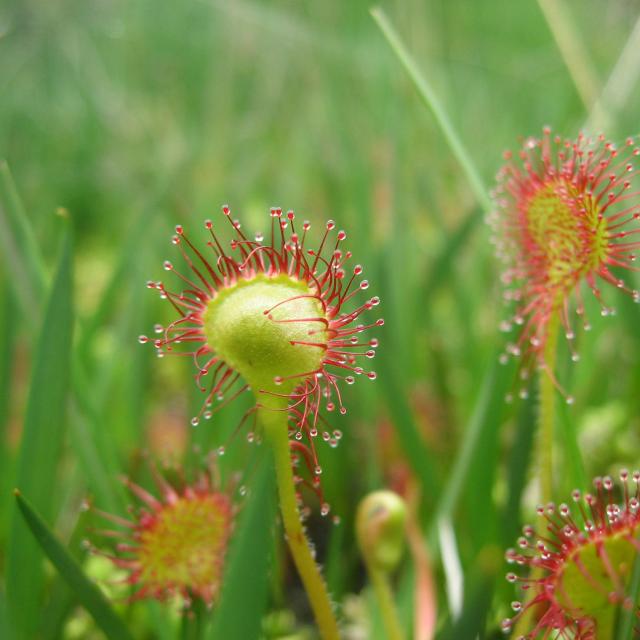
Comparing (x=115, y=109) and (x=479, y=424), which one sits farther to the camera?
(x=115, y=109)

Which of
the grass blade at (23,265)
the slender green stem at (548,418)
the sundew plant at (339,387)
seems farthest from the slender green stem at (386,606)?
the grass blade at (23,265)

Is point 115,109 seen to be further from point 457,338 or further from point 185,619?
point 185,619

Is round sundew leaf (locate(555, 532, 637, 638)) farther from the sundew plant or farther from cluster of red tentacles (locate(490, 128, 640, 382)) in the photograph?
cluster of red tentacles (locate(490, 128, 640, 382))

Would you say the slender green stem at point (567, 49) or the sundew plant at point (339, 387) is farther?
the slender green stem at point (567, 49)

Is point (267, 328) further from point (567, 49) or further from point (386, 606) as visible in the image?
point (567, 49)

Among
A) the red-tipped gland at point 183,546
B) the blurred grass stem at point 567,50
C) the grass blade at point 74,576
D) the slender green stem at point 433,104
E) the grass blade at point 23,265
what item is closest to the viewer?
the grass blade at point 74,576

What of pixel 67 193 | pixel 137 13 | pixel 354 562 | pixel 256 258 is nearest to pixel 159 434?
pixel 354 562

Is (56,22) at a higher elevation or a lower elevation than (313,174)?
higher

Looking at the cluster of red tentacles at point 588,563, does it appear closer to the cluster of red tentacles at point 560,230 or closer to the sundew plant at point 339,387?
the sundew plant at point 339,387
